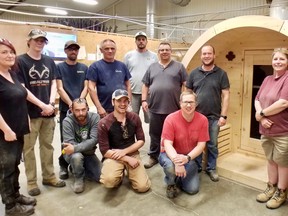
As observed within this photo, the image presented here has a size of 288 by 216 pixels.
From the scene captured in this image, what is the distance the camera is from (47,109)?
2455 mm

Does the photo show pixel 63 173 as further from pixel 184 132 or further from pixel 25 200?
pixel 184 132

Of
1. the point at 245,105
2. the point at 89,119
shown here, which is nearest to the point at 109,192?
the point at 89,119

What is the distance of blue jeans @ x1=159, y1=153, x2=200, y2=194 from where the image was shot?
2557 mm

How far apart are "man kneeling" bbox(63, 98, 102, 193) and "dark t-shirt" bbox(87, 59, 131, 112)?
267 millimetres

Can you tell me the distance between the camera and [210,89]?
285cm

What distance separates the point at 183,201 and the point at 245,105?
1.71m

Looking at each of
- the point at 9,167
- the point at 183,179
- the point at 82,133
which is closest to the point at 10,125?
the point at 9,167

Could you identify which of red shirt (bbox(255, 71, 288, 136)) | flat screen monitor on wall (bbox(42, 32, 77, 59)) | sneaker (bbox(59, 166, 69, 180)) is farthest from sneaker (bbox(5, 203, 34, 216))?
flat screen monitor on wall (bbox(42, 32, 77, 59))

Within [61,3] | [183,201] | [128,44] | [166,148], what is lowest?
[183,201]

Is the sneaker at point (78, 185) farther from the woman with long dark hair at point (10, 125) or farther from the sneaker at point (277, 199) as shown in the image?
the sneaker at point (277, 199)

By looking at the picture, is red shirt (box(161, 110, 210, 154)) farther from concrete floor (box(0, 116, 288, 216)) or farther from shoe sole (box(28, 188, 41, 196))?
shoe sole (box(28, 188, 41, 196))

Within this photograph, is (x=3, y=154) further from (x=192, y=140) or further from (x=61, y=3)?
(x=61, y=3)

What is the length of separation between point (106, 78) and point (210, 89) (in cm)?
121

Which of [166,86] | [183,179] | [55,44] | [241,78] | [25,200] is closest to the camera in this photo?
[25,200]
